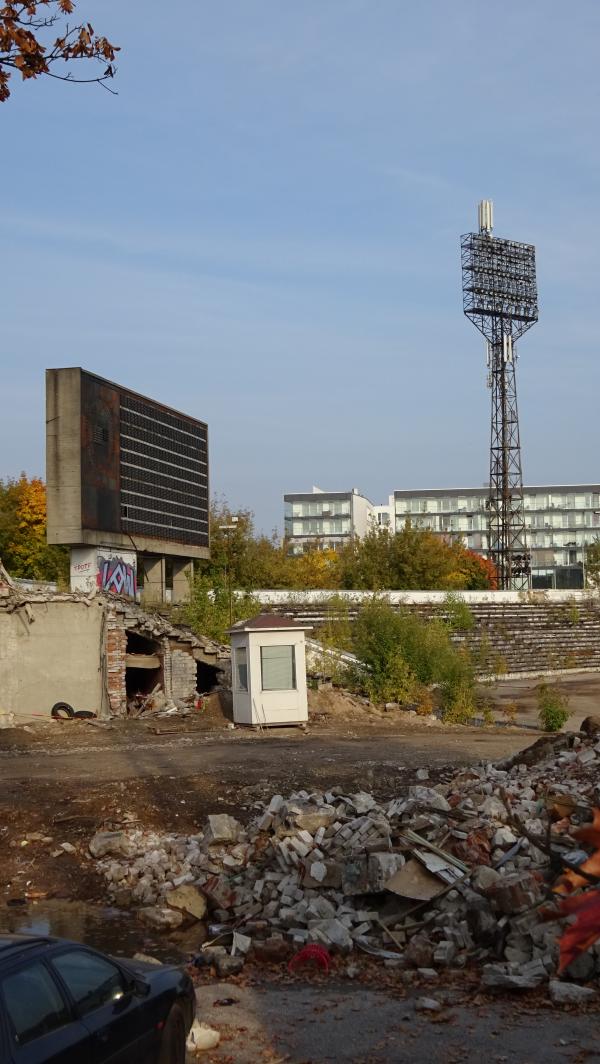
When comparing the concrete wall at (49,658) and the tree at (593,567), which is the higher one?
the tree at (593,567)

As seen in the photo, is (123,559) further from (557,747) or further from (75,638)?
(557,747)

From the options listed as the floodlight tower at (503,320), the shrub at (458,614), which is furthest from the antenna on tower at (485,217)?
the shrub at (458,614)

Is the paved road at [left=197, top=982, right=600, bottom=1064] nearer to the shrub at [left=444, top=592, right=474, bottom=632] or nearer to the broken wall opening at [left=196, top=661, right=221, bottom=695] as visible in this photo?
the broken wall opening at [left=196, top=661, right=221, bottom=695]

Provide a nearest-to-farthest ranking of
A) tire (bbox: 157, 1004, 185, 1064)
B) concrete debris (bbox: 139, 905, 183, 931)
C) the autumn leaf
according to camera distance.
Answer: the autumn leaf, tire (bbox: 157, 1004, 185, 1064), concrete debris (bbox: 139, 905, 183, 931)

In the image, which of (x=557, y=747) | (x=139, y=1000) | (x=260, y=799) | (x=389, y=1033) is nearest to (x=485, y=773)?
(x=557, y=747)

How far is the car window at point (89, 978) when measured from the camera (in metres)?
5.96

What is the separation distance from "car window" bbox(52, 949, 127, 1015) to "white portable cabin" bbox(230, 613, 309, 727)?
58.9 ft

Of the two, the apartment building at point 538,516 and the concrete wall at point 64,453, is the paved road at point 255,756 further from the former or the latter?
the apartment building at point 538,516

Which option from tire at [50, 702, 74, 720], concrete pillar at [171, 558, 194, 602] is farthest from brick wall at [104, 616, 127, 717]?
concrete pillar at [171, 558, 194, 602]

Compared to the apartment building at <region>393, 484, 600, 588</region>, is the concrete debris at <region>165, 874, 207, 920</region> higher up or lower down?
lower down

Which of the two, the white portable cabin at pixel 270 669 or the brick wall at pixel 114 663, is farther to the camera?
the brick wall at pixel 114 663

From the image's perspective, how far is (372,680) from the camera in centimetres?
3066

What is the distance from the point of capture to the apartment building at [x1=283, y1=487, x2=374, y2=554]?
153 m

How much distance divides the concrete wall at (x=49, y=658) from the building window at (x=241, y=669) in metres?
3.75
